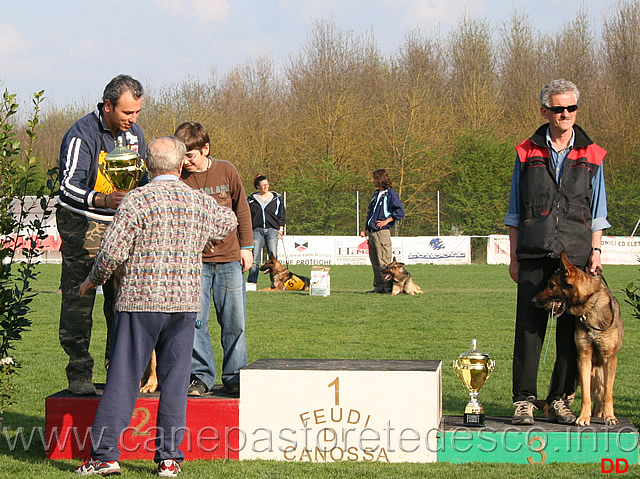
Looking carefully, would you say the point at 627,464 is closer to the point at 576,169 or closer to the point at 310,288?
the point at 576,169

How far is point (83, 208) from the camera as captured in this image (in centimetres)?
479

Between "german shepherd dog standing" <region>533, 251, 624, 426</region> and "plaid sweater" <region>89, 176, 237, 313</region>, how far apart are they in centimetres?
216

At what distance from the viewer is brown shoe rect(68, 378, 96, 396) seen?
4.76 metres

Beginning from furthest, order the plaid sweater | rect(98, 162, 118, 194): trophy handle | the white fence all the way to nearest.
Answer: the white fence, rect(98, 162, 118, 194): trophy handle, the plaid sweater

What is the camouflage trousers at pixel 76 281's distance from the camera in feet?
15.8

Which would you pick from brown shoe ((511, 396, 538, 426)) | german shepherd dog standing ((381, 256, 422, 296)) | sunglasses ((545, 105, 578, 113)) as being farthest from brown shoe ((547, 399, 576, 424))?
german shepherd dog standing ((381, 256, 422, 296))

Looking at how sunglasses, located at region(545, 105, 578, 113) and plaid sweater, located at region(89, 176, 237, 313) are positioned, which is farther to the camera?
sunglasses, located at region(545, 105, 578, 113)

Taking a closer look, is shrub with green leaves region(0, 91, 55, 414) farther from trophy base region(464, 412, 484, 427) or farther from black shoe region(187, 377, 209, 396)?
trophy base region(464, 412, 484, 427)

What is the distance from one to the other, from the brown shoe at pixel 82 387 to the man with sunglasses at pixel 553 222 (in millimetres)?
2500

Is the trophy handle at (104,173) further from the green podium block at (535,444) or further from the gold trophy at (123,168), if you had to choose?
the green podium block at (535,444)

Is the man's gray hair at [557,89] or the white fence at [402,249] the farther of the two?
the white fence at [402,249]

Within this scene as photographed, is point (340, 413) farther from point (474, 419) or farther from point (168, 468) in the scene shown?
point (168, 468)

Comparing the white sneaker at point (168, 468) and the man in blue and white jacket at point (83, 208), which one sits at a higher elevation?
the man in blue and white jacket at point (83, 208)

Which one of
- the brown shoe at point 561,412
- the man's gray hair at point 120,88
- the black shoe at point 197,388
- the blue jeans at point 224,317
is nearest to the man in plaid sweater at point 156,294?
the black shoe at point 197,388
